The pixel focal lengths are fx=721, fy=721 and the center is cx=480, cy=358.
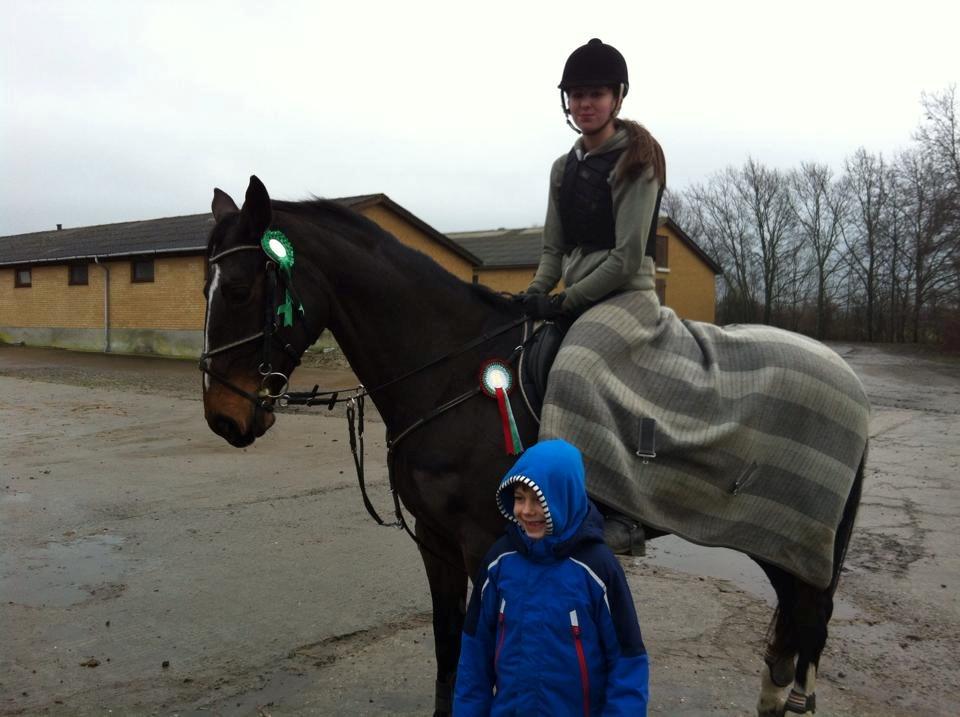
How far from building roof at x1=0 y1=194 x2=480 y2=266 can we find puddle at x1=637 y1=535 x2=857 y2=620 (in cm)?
1760

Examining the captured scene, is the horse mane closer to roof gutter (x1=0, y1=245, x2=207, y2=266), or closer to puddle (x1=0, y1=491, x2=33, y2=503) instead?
puddle (x1=0, y1=491, x2=33, y2=503)

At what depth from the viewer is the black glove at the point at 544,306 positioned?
302cm

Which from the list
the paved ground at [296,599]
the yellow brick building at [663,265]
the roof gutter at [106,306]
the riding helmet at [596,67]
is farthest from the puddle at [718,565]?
the yellow brick building at [663,265]

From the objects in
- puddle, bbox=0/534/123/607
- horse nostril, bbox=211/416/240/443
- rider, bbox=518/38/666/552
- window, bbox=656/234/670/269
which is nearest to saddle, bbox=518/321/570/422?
rider, bbox=518/38/666/552

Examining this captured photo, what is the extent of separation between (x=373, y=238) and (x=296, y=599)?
2.75 metres

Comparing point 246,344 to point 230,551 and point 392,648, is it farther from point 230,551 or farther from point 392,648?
point 230,551

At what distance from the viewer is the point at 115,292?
24.9 metres

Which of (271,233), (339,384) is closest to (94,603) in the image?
(271,233)

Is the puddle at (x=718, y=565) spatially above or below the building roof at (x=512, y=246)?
below

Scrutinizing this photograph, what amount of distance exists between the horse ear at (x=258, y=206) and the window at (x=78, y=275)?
26.8m

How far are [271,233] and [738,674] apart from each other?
3165 mm

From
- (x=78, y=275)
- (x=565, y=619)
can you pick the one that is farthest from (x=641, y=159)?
(x=78, y=275)

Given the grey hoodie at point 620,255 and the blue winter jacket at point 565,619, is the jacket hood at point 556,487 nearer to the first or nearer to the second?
the blue winter jacket at point 565,619

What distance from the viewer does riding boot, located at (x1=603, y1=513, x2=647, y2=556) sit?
108 inches
